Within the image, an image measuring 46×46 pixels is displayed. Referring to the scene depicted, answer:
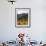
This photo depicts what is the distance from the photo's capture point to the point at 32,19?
5453 millimetres

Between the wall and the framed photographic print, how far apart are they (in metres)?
0.12

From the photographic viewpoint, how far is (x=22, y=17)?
5477 millimetres

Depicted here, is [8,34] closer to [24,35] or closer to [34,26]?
[34,26]

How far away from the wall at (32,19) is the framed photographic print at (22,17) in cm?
12

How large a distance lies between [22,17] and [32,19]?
1.33ft

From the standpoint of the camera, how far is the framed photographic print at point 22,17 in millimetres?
5449

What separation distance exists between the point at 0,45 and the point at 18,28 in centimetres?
193

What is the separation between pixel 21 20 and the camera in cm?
549

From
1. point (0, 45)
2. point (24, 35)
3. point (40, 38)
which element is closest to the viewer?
point (24, 35)

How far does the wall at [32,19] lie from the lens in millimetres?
5445

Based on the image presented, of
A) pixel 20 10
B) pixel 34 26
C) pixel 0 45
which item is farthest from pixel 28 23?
pixel 0 45

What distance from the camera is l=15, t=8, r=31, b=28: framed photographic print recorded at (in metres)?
5.45

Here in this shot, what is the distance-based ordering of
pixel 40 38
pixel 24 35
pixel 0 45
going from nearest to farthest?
pixel 24 35 → pixel 0 45 → pixel 40 38

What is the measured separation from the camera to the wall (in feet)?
17.9
